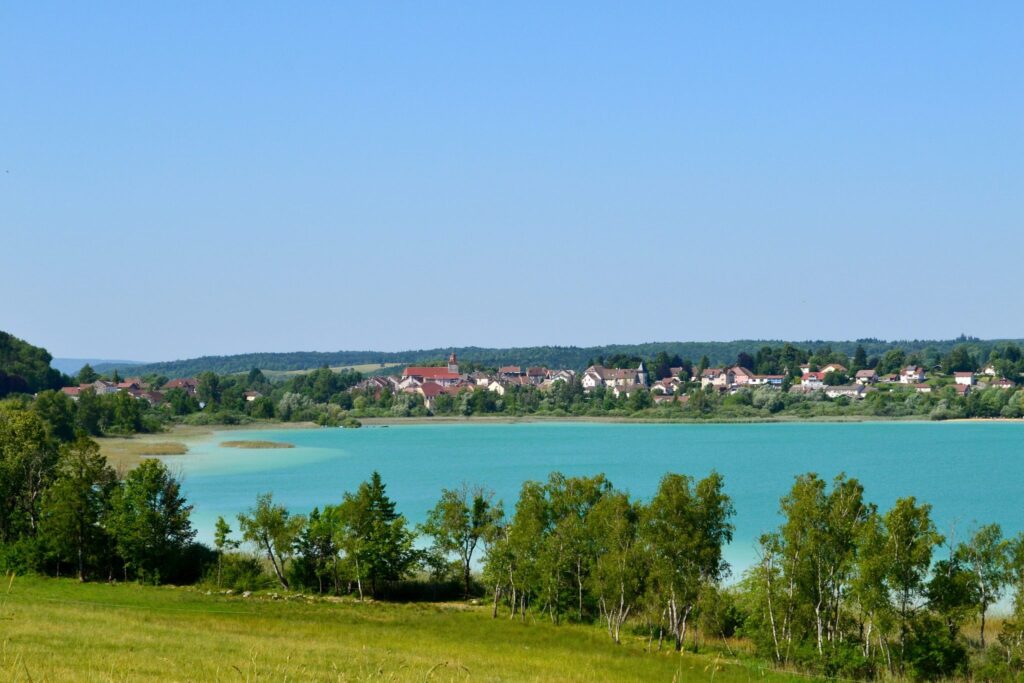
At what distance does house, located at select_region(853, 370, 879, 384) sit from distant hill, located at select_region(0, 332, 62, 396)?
112840 mm

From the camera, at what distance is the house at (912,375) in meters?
174

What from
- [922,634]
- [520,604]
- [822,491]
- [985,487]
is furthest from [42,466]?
[985,487]

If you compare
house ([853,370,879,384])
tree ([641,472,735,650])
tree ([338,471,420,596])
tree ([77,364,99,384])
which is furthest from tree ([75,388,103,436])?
house ([853,370,879,384])

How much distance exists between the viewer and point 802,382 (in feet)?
607

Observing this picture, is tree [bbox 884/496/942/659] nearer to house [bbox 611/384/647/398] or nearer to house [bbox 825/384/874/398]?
house [bbox 825/384/874/398]

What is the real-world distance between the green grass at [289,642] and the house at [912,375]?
152079mm

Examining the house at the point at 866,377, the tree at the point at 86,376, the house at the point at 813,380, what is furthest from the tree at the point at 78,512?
the house at the point at 866,377

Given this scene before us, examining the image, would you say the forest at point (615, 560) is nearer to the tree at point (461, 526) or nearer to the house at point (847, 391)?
the tree at point (461, 526)

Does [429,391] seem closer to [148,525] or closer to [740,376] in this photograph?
[740,376]

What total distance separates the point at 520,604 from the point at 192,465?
174 feet

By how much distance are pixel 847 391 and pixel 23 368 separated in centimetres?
10918

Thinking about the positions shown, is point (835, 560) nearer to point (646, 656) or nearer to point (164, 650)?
point (646, 656)

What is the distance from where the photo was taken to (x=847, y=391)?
554 ft

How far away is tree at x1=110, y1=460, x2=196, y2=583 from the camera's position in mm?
37406
